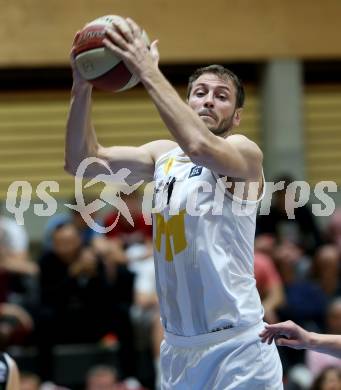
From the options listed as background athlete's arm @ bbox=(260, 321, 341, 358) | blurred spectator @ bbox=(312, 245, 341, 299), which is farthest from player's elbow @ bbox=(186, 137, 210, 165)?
blurred spectator @ bbox=(312, 245, 341, 299)

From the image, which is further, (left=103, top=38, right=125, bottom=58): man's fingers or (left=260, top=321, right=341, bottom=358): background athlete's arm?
(left=103, top=38, right=125, bottom=58): man's fingers

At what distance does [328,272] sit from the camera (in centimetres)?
1122

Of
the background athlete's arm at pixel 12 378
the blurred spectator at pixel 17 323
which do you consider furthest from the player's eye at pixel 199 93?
the blurred spectator at pixel 17 323

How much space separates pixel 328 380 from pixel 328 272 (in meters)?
2.47

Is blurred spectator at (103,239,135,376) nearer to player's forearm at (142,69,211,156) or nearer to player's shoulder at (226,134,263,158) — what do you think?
player's shoulder at (226,134,263,158)

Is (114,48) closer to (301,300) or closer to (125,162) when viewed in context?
(125,162)

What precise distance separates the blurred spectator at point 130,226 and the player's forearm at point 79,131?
5.35 metres

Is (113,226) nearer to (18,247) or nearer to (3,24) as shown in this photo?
(18,247)

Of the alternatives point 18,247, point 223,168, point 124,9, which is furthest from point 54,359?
point 124,9

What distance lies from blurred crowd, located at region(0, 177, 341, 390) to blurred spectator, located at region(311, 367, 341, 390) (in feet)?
0.90

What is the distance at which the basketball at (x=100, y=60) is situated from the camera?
563 centimetres

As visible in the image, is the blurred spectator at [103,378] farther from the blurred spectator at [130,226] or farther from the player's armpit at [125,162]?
the player's armpit at [125,162]

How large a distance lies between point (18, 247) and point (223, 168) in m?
5.91

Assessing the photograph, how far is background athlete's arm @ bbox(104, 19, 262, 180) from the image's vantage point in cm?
548
